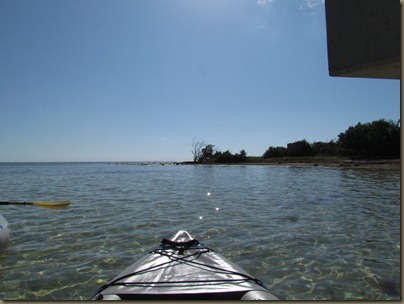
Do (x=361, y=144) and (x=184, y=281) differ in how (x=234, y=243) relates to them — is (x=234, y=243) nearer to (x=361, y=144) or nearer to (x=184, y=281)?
(x=184, y=281)

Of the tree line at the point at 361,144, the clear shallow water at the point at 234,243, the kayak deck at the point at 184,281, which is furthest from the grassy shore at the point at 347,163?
the kayak deck at the point at 184,281

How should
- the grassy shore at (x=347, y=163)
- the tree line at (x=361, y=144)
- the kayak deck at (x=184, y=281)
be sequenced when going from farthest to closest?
the tree line at (x=361, y=144) → the grassy shore at (x=347, y=163) → the kayak deck at (x=184, y=281)

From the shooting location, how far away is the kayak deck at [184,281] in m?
4.13

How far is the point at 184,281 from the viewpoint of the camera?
456 cm

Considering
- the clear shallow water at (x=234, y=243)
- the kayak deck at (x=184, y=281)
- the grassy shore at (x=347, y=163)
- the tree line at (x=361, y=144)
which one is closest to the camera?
the kayak deck at (x=184, y=281)

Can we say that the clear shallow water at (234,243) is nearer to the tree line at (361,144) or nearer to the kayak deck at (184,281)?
the kayak deck at (184,281)

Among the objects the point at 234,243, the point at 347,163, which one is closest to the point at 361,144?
the point at 347,163

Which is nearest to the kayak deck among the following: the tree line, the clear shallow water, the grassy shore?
the clear shallow water

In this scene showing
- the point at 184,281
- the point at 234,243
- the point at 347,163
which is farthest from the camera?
the point at 347,163

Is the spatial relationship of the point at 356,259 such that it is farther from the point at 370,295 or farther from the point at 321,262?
the point at 370,295

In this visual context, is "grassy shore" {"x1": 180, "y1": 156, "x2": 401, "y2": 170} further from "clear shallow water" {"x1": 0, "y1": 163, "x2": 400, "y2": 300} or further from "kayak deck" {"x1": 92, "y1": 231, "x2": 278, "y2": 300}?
"kayak deck" {"x1": 92, "y1": 231, "x2": 278, "y2": 300}

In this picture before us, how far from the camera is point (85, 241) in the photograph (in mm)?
9289

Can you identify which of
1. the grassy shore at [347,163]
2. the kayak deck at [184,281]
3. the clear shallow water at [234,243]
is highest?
the grassy shore at [347,163]

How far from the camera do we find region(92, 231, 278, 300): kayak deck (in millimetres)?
4133
